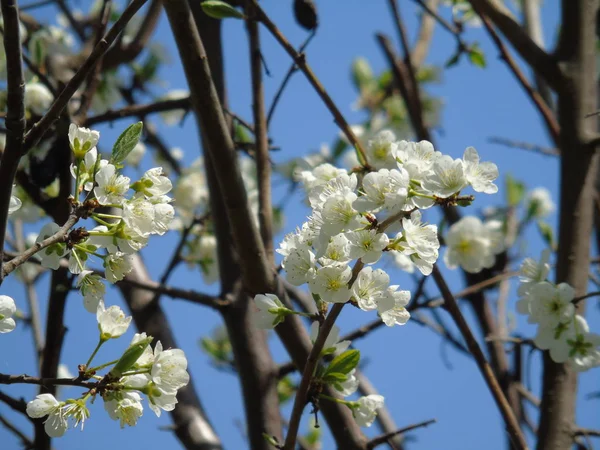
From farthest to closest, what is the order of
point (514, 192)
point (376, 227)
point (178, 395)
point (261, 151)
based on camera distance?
1. point (514, 192)
2. point (178, 395)
3. point (261, 151)
4. point (376, 227)

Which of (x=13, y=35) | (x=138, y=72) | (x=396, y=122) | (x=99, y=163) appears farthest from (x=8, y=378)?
(x=396, y=122)

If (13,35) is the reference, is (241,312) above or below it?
below

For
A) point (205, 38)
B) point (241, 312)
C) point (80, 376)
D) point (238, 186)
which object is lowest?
point (241, 312)

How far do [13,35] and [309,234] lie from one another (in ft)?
1.56

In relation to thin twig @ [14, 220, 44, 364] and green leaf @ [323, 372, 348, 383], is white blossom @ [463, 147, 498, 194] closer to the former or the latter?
green leaf @ [323, 372, 348, 383]

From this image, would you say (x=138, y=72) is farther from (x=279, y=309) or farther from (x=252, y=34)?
(x=279, y=309)

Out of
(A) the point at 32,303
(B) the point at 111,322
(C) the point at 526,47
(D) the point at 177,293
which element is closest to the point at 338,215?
(B) the point at 111,322

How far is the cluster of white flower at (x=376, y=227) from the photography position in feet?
3.15

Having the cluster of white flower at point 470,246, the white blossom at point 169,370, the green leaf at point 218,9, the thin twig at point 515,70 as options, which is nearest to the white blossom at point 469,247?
the cluster of white flower at point 470,246

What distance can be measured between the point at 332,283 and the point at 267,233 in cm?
58

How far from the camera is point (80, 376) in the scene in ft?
3.13

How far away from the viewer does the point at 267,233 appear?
5.10 feet

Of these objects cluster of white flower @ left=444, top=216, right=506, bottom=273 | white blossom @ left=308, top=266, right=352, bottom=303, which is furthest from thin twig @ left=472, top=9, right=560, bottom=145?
white blossom @ left=308, top=266, right=352, bottom=303

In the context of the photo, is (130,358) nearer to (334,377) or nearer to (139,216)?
(139,216)
